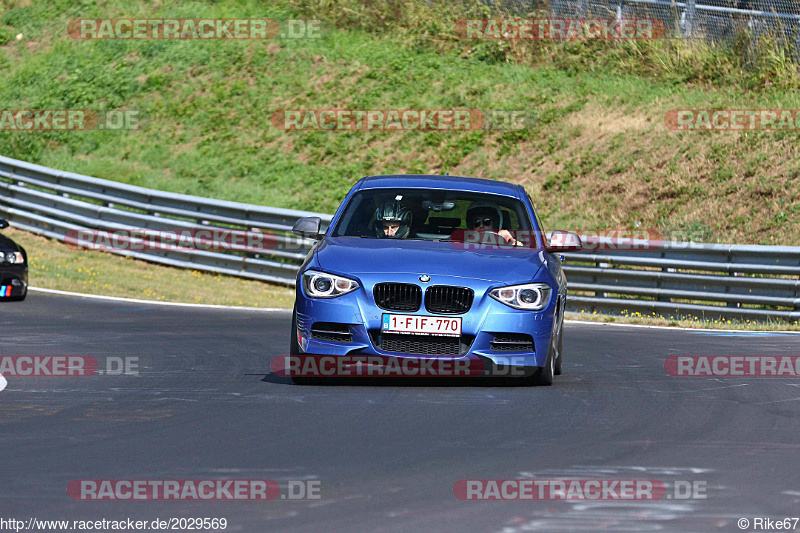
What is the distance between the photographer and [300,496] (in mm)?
5430

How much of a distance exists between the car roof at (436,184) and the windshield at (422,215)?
2.3 inches

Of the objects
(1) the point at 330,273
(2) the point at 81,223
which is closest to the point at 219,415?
(1) the point at 330,273

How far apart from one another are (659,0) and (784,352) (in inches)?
707

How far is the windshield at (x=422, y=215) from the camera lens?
10078 millimetres

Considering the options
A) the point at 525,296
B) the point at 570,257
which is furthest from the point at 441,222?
the point at 570,257

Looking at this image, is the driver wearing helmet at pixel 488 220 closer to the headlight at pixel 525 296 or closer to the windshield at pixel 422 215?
the windshield at pixel 422 215

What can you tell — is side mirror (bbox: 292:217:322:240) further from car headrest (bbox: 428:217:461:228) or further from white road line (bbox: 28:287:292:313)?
white road line (bbox: 28:287:292:313)

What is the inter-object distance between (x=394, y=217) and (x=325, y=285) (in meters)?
1.27

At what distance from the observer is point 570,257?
1945cm

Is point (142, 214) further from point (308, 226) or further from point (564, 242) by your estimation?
point (564, 242)

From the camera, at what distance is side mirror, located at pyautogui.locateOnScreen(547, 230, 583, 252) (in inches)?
398

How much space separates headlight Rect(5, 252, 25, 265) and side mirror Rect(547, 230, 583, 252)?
933 cm

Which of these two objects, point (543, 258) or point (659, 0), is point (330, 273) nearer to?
point (543, 258)

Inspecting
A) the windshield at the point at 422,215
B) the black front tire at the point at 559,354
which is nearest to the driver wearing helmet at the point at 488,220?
the windshield at the point at 422,215
